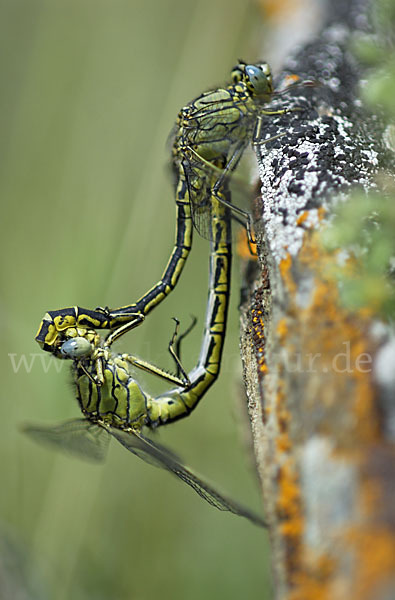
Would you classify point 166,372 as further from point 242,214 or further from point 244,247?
point 242,214

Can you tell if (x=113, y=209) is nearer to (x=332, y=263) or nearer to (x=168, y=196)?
(x=168, y=196)

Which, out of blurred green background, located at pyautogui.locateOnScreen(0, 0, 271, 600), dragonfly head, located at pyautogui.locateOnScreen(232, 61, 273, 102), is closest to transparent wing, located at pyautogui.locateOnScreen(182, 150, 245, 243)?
blurred green background, located at pyautogui.locateOnScreen(0, 0, 271, 600)

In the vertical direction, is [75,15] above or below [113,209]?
above

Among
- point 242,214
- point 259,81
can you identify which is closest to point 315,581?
point 242,214

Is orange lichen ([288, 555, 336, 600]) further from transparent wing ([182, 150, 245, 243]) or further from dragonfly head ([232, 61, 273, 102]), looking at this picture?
dragonfly head ([232, 61, 273, 102])

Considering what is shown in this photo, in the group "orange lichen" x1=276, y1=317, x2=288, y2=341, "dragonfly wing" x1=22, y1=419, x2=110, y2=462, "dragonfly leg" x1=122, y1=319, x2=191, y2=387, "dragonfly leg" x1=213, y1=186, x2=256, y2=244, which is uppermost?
"dragonfly leg" x1=213, y1=186, x2=256, y2=244

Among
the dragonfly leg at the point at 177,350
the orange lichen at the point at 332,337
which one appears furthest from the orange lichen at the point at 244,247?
the orange lichen at the point at 332,337

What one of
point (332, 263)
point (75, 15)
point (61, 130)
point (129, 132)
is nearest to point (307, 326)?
point (332, 263)
